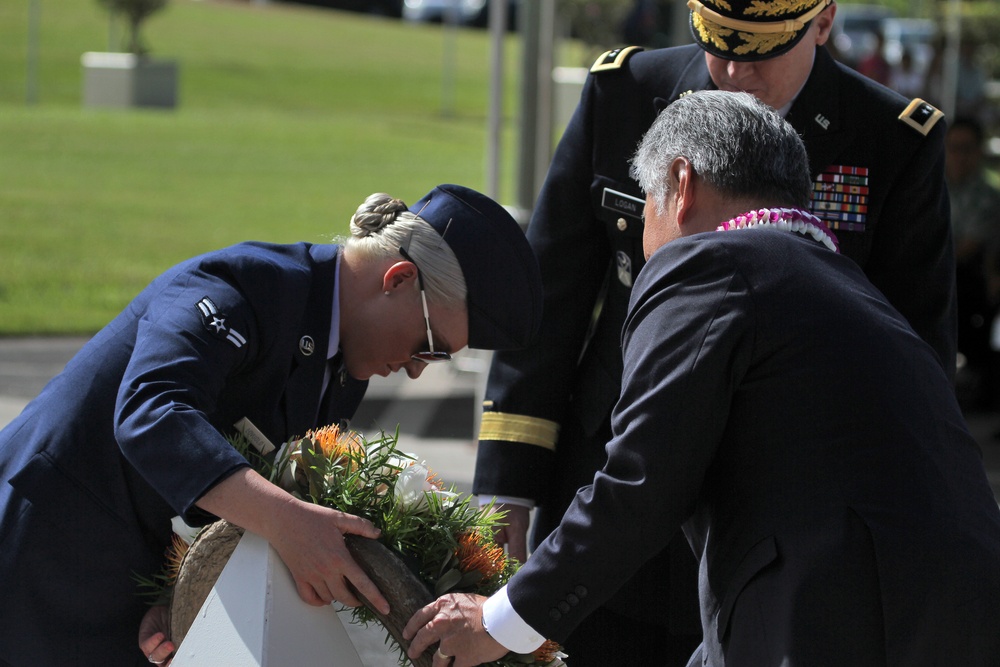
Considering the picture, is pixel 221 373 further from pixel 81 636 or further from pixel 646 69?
pixel 646 69

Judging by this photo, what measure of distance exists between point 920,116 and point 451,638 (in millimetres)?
1350

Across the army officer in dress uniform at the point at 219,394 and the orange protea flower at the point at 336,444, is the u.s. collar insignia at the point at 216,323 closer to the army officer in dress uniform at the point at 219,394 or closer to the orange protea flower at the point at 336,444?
the army officer in dress uniform at the point at 219,394

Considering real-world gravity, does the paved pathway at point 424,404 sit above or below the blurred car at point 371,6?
below

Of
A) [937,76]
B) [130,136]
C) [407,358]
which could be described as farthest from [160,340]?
[130,136]

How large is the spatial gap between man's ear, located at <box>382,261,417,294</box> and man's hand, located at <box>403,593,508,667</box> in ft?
1.72

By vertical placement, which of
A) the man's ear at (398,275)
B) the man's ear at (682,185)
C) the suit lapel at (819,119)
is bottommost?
the man's ear at (398,275)

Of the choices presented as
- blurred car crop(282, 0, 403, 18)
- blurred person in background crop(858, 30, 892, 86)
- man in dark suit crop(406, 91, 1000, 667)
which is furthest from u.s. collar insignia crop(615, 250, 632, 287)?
blurred car crop(282, 0, 403, 18)

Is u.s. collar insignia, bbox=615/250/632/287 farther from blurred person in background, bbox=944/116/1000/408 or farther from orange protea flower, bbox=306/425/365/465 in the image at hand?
blurred person in background, bbox=944/116/1000/408

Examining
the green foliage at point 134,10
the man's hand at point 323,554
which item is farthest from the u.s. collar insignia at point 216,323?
the green foliage at point 134,10

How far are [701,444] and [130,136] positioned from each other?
18.0m

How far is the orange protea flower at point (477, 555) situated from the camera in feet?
6.75

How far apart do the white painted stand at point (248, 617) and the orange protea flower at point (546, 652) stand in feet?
1.20

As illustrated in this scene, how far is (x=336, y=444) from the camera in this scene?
201 centimetres

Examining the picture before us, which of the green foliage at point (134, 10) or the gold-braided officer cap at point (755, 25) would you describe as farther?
the green foliage at point (134, 10)
